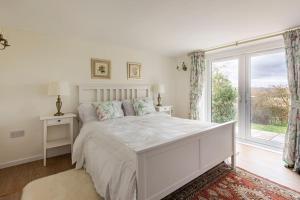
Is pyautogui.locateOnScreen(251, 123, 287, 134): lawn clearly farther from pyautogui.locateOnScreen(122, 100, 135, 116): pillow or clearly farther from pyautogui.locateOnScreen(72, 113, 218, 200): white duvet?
pyautogui.locateOnScreen(122, 100, 135, 116): pillow

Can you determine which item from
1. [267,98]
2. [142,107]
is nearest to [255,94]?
[267,98]

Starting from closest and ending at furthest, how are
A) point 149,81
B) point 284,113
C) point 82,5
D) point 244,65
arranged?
point 82,5 < point 284,113 < point 244,65 < point 149,81

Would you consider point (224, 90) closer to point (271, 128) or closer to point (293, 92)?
point (271, 128)

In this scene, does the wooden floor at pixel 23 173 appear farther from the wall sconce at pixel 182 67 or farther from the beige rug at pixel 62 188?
the wall sconce at pixel 182 67

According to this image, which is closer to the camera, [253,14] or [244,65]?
[253,14]

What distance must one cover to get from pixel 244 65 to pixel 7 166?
490 cm

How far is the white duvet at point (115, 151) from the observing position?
1510 millimetres

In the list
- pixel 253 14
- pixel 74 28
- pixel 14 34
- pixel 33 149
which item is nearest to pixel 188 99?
pixel 253 14

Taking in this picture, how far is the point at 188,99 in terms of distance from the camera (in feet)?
15.1

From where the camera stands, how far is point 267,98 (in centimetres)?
340

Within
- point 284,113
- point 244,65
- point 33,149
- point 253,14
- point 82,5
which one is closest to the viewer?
point 82,5

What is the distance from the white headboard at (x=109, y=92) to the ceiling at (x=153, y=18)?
0.98 m

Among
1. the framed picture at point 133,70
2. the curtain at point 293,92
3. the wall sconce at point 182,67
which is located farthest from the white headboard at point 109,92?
the curtain at point 293,92

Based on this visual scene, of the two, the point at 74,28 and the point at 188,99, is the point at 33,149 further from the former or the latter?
the point at 188,99
